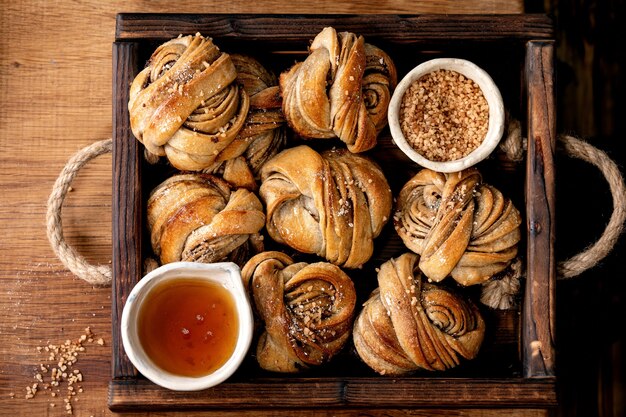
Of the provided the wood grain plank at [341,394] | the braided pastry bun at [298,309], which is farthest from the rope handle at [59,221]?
the braided pastry bun at [298,309]

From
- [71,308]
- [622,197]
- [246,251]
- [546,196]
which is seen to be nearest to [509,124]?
[546,196]

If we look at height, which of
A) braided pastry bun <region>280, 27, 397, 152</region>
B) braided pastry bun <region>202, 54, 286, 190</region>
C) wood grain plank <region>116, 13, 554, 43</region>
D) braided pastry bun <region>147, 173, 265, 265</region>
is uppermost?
wood grain plank <region>116, 13, 554, 43</region>

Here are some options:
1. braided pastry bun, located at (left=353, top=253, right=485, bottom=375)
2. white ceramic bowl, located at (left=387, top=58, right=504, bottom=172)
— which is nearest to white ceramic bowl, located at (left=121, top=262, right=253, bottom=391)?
braided pastry bun, located at (left=353, top=253, right=485, bottom=375)

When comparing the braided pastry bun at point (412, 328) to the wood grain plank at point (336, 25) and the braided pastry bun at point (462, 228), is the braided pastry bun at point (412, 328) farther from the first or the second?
the wood grain plank at point (336, 25)

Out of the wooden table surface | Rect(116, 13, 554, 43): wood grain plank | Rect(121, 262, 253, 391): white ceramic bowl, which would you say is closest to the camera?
Rect(121, 262, 253, 391): white ceramic bowl

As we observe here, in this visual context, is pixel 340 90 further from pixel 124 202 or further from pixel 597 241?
pixel 597 241

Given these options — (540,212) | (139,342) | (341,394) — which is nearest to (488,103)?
(540,212)

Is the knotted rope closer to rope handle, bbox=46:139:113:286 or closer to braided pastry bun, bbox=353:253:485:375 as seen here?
braided pastry bun, bbox=353:253:485:375
